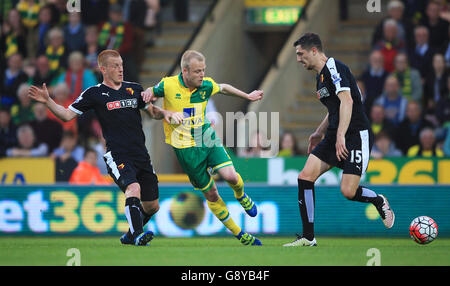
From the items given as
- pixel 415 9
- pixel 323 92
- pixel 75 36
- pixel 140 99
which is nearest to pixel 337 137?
pixel 323 92

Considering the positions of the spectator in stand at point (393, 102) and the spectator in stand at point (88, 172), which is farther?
the spectator in stand at point (393, 102)

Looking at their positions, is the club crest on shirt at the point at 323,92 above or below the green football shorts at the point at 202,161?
above

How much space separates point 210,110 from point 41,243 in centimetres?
595

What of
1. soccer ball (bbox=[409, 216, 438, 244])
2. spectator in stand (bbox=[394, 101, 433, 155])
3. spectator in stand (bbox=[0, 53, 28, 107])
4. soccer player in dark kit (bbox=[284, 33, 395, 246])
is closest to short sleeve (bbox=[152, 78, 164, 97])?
soccer player in dark kit (bbox=[284, 33, 395, 246])

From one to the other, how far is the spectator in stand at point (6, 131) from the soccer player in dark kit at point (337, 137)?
25.7 ft

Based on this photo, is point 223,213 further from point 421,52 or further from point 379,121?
point 421,52

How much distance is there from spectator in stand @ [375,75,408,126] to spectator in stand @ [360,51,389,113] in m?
0.24

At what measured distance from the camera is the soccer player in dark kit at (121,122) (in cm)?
1005

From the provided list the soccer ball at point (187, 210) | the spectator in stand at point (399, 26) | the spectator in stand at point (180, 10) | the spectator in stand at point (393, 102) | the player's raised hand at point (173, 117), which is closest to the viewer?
the player's raised hand at point (173, 117)

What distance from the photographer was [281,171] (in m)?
14.9

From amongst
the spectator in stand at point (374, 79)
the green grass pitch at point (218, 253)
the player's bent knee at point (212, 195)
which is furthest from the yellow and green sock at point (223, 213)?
the spectator in stand at point (374, 79)

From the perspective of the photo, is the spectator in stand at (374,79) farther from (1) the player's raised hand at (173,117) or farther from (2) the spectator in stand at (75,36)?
(1) the player's raised hand at (173,117)
